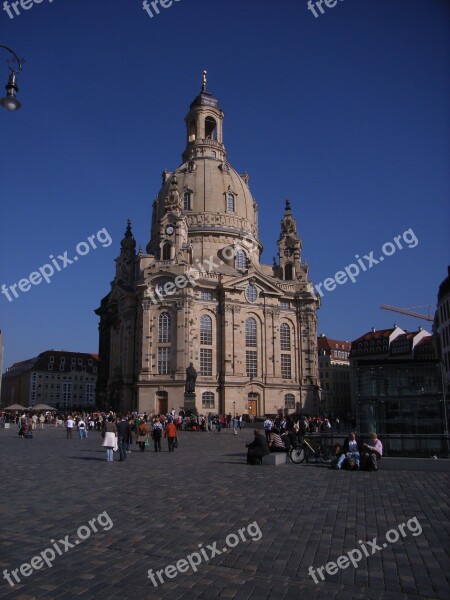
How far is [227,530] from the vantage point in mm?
9453

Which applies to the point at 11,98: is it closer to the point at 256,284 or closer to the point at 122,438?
the point at 122,438

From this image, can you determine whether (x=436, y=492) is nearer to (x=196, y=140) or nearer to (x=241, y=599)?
(x=241, y=599)

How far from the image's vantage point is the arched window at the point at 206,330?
64625mm

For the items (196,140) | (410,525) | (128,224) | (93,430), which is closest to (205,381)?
(93,430)

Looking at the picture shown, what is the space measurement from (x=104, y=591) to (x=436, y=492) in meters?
9.72

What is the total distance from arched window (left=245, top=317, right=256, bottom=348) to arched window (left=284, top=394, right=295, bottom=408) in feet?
25.8

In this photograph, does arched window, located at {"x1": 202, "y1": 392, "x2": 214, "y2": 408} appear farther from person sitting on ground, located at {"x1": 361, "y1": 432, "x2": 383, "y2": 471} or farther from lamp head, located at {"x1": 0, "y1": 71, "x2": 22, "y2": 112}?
lamp head, located at {"x1": 0, "y1": 71, "x2": 22, "y2": 112}

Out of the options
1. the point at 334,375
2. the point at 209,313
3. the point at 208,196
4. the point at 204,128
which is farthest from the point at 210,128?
the point at 334,375

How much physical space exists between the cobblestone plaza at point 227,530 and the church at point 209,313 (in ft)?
136

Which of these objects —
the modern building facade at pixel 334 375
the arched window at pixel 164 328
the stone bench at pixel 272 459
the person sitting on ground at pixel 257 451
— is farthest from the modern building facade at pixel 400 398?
the modern building facade at pixel 334 375

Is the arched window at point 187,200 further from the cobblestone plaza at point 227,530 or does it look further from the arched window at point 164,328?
the cobblestone plaza at point 227,530

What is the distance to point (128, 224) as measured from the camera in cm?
8331

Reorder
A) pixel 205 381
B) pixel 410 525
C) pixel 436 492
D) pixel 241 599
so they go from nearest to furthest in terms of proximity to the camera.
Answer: pixel 241 599 < pixel 410 525 < pixel 436 492 < pixel 205 381

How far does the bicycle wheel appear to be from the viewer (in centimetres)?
2081
